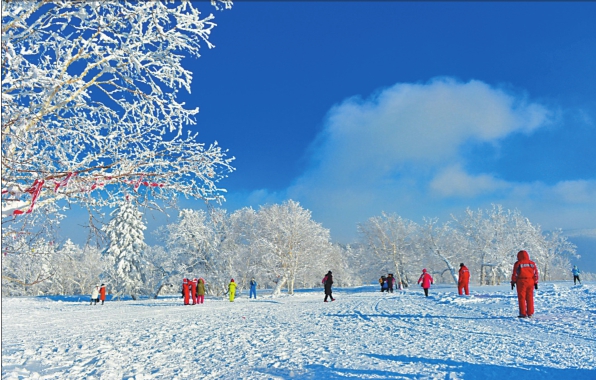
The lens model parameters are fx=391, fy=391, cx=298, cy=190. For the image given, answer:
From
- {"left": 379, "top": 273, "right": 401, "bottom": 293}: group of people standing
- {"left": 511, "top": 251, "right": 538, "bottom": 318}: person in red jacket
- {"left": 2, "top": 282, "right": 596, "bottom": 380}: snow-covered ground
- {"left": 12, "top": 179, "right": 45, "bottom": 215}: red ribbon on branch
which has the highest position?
{"left": 12, "top": 179, "right": 45, "bottom": 215}: red ribbon on branch

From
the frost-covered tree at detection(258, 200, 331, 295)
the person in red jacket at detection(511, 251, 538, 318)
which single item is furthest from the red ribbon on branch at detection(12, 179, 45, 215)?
the frost-covered tree at detection(258, 200, 331, 295)

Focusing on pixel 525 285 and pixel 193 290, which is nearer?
pixel 525 285

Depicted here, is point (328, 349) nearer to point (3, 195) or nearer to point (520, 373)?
point (520, 373)

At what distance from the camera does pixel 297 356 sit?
23.0 ft

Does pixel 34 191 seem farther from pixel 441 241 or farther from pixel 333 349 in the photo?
pixel 441 241

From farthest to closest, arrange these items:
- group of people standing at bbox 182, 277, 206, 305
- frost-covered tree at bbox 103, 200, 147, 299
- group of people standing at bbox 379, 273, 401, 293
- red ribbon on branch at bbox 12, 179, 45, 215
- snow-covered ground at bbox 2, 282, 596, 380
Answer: frost-covered tree at bbox 103, 200, 147, 299 < group of people standing at bbox 379, 273, 401, 293 < group of people standing at bbox 182, 277, 206, 305 < snow-covered ground at bbox 2, 282, 596, 380 < red ribbon on branch at bbox 12, 179, 45, 215

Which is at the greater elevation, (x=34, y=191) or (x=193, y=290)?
(x=34, y=191)

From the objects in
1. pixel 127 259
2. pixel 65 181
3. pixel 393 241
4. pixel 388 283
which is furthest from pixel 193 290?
pixel 393 241

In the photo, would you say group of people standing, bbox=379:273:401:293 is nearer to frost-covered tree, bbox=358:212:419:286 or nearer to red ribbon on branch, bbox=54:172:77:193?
frost-covered tree, bbox=358:212:419:286

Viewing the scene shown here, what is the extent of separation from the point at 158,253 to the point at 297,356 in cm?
5797

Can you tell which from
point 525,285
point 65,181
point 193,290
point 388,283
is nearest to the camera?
point 65,181

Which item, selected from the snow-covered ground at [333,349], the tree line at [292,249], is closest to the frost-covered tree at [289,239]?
the tree line at [292,249]

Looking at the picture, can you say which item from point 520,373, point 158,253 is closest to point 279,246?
point 158,253

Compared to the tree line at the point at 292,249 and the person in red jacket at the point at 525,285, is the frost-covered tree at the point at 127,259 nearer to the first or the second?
the tree line at the point at 292,249
